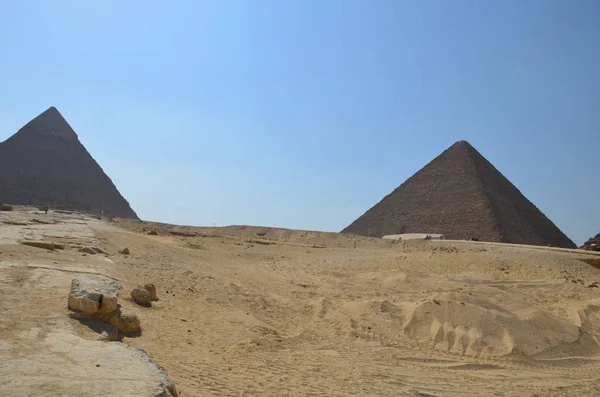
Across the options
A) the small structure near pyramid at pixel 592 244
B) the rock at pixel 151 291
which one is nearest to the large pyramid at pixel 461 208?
the small structure near pyramid at pixel 592 244

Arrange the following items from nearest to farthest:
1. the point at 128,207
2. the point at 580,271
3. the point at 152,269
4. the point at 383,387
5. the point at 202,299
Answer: the point at 383,387 < the point at 202,299 < the point at 152,269 < the point at 580,271 < the point at 128,207

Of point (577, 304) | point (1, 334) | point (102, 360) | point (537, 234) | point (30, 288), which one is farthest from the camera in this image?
point (537, 234)

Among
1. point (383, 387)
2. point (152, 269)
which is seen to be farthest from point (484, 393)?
A: point (152, 269)

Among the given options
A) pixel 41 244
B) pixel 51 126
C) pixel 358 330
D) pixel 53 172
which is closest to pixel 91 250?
pixel 41 244

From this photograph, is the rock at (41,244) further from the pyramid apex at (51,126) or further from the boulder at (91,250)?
the pyramid apex at (51,126)

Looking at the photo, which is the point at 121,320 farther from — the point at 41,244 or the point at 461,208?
the point at 461,208

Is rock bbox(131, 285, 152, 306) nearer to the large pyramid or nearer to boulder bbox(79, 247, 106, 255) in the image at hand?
boulder bbox(79, 247, 106, 255)

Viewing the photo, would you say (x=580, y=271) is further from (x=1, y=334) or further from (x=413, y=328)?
(x=1, y=334)
